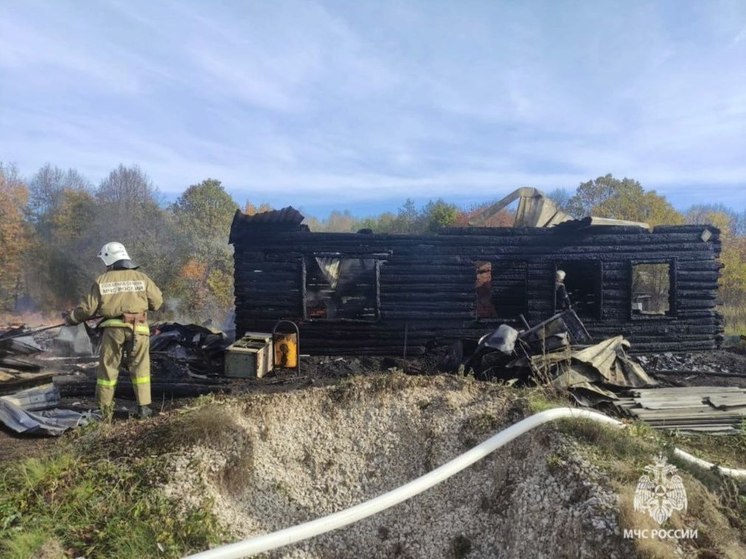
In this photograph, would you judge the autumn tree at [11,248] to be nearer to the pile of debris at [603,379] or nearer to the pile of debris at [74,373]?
the pile of debris at [74,373]

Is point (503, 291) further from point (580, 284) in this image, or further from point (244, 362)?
point (244, 362)

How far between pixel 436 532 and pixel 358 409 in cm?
120

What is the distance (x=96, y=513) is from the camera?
3.01 meters

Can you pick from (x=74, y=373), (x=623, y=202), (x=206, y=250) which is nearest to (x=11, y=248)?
(x=206, y=250)

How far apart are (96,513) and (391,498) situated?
1.91 m

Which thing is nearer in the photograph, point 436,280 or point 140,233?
point 436,280

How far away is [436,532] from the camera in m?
3.25

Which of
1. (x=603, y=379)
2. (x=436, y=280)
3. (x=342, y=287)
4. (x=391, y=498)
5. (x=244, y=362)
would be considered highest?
(x=436, y=280)

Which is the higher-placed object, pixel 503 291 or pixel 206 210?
pixel 206 210

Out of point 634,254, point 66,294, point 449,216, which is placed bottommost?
point 66,294

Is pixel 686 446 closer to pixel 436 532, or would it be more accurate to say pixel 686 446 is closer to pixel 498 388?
pixel 498 388

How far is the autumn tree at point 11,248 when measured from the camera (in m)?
29.1

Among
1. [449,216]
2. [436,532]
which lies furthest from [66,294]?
[436,532]

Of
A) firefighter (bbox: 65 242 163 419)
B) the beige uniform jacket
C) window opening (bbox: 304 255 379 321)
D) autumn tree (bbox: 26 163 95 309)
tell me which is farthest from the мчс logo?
autumn tree (bbox: 26 163 95 309)
